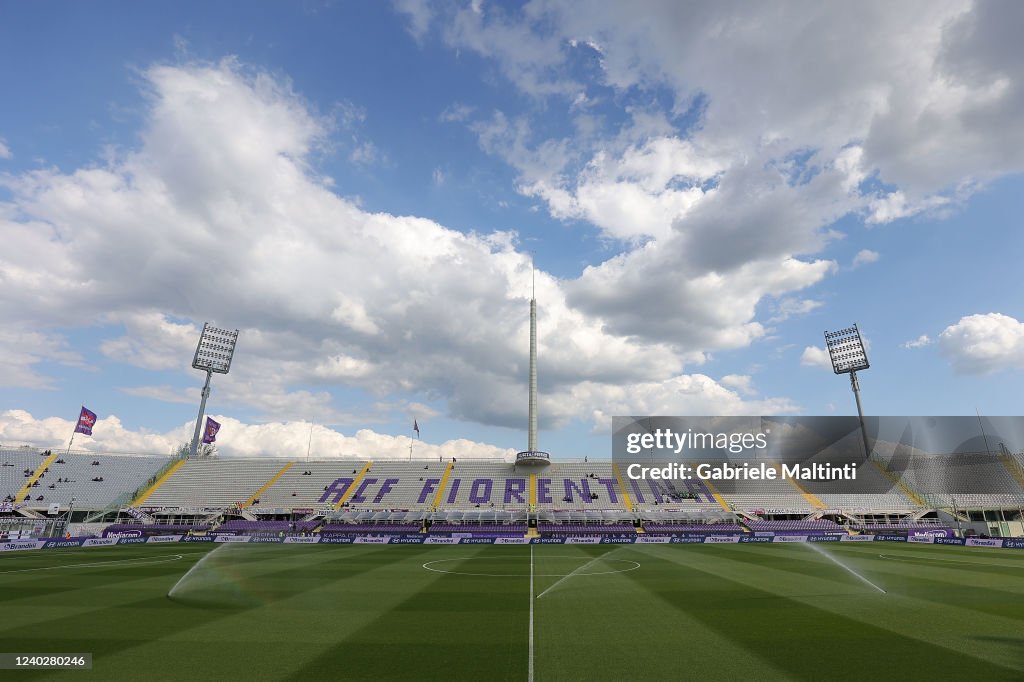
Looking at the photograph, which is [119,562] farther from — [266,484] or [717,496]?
[717,496]

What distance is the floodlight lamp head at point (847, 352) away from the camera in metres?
85.2

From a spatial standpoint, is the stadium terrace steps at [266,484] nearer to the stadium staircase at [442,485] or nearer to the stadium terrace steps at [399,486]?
the stadium terrace steps at [399,486]

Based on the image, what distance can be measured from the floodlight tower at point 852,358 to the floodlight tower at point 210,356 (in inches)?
4173

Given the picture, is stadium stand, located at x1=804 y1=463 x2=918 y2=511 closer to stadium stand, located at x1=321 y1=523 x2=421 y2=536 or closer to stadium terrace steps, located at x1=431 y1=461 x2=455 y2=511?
stadium terrace steps, located at x1=431 y1=461 x2=455 y2=511

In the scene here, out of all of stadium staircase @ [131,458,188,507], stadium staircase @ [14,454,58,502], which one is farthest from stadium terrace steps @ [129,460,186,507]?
stadium staircase @ [14,454,58,502]

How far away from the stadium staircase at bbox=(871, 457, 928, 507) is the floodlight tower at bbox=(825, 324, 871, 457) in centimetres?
217

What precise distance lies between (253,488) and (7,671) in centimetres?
7574

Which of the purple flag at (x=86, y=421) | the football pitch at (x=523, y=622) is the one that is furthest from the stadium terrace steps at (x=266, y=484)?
the football pitch at (x=523, y=622)

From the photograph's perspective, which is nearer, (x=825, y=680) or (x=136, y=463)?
(x=825, y=680)

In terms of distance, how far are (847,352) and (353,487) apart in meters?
85.1

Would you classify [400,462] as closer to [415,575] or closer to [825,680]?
[415,575]

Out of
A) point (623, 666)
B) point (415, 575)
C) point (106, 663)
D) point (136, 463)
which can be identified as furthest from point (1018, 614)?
point (136, 463)

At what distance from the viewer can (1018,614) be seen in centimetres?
1544

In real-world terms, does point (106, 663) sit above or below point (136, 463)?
below
